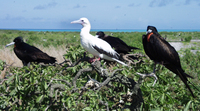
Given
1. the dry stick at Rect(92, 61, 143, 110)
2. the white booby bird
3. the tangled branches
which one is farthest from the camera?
the white booby bird

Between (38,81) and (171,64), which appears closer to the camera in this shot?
(38,81)

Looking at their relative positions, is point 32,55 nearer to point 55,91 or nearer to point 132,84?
point 55,91

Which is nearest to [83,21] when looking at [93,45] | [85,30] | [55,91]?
[85,30]

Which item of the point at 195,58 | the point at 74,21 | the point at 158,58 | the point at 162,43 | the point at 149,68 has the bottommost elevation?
the point at 195,58

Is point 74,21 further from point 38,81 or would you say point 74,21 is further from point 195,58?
point 195,58

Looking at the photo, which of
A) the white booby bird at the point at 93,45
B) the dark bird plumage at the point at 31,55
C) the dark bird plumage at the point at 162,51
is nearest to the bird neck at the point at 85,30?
the white booby bird at the point at 93,45

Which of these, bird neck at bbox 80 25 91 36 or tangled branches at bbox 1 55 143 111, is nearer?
tangled branches at bbox 1 55 143 111

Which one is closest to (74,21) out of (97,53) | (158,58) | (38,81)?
(97,53)

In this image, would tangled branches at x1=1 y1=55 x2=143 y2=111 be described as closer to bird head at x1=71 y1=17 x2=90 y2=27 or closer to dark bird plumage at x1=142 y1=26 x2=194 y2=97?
dark bird plumage at x1=142 y1=26 x2=194 y2=97

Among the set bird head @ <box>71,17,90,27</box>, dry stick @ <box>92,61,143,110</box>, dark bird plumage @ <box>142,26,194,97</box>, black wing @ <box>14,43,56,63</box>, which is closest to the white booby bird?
bird head @ <box>71,17,90,27</box>

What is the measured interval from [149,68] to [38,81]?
194cm

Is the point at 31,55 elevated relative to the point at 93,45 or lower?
lower

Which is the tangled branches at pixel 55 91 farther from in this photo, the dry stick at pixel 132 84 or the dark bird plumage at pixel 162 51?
the dark bird plumage at pixel 162 51

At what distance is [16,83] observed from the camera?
6.07ft
